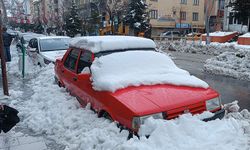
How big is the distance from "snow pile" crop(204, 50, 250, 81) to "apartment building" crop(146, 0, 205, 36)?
3571 centimetres

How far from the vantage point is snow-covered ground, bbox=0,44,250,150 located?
3.78 metres

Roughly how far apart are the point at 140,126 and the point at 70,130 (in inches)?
61.8

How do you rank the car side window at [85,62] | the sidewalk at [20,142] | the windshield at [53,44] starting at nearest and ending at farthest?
the sidewalk at [20,142] → the car side window at [85,62] → the windshield at [53,44]

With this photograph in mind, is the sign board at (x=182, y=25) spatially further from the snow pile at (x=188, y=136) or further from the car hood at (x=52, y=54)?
the snow pile at (x=188, y=136)

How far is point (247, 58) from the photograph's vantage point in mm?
12562

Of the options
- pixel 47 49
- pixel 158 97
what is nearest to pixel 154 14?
pixel 47 49

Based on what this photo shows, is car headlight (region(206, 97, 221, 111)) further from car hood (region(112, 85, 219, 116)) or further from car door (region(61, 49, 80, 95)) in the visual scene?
car door (region(61, 49, 80, 95))

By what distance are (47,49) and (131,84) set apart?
26.8ft

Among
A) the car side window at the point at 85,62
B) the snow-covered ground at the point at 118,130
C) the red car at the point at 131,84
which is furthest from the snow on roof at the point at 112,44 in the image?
the snow-covered ground at the point at 118,130

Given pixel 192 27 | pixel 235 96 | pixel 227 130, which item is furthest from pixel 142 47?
pixel 192 27

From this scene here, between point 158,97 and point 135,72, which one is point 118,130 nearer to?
point 158,97

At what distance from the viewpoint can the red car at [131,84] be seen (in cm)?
419

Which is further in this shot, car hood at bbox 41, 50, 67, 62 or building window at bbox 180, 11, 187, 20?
building window at bbox 180, 11, 187, 20

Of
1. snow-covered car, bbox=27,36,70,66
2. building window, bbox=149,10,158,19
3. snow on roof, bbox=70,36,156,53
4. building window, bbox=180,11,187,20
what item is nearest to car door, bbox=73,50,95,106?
snow on roof, bbox=70,36,156,53
